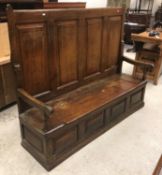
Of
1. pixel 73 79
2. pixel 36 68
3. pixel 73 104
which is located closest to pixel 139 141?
pixel 73 104

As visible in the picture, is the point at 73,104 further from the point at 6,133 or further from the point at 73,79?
the point at 6,133

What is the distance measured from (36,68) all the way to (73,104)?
55cm

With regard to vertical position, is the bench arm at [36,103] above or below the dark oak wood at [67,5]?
below

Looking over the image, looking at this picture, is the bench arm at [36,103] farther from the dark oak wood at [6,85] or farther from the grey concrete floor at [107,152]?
the dark oak wood at [6,85]

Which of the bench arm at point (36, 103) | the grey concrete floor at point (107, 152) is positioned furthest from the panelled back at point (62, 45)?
the grey concrete floor at point (107, 152)

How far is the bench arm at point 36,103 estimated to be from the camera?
5.14ft

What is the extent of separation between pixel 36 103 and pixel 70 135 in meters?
0.51

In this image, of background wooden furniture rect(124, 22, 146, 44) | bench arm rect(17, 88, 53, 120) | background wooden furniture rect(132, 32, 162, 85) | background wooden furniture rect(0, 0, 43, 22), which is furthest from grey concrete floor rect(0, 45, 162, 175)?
background wooden furniture rect(124, 22, 146, 44)

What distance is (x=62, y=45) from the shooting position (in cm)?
207

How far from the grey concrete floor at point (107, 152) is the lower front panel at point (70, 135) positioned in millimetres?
67

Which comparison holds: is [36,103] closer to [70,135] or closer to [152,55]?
[70,135]

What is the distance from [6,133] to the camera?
7.52 ft

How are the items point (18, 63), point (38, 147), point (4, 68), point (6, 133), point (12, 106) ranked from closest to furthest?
point (18, 63) → point (38, 147) → point (6, 133) → point (4, 68) → point (12, 106)

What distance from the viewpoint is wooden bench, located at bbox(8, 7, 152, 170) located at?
69.2 inches
